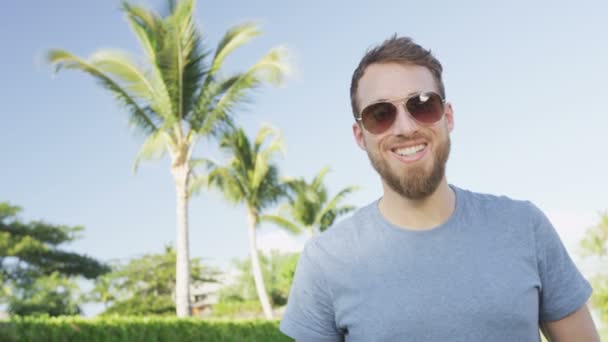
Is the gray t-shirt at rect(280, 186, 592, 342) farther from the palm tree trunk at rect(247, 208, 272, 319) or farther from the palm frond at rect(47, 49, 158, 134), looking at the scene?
the palm tree trunk at rect(247, 208, 272, 319)

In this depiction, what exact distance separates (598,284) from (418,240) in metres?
27.9

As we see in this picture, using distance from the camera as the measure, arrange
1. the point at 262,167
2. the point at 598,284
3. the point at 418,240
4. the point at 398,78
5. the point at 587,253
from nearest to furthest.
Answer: the point at 418,240, the point at 398,78, the point at 262,167, the point at 598,284, the point at 587,253

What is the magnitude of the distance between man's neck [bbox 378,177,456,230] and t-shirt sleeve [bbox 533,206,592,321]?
31cm

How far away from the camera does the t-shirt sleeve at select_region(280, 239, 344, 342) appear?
1959mm

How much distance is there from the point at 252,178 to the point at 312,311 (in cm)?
2215

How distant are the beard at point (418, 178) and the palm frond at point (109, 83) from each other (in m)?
13.9

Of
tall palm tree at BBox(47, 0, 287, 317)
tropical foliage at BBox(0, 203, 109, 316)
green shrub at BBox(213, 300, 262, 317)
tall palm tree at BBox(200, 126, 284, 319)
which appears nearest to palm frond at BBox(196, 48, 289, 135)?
tall palm tree at BBox(47, 0, 287, 317)

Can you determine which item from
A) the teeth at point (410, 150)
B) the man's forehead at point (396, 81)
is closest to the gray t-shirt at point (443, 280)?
the teeth at point (410, 150)

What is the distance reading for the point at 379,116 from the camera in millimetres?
2068

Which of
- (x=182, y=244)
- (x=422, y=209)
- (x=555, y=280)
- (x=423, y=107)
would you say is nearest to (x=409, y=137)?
(x=423, y=107)

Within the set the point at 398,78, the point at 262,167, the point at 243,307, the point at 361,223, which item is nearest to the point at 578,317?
the point at 361,223

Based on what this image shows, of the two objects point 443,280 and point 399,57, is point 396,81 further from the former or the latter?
point 443,280

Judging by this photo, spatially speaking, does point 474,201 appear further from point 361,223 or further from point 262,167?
point 262,167

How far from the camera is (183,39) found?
14797mm
